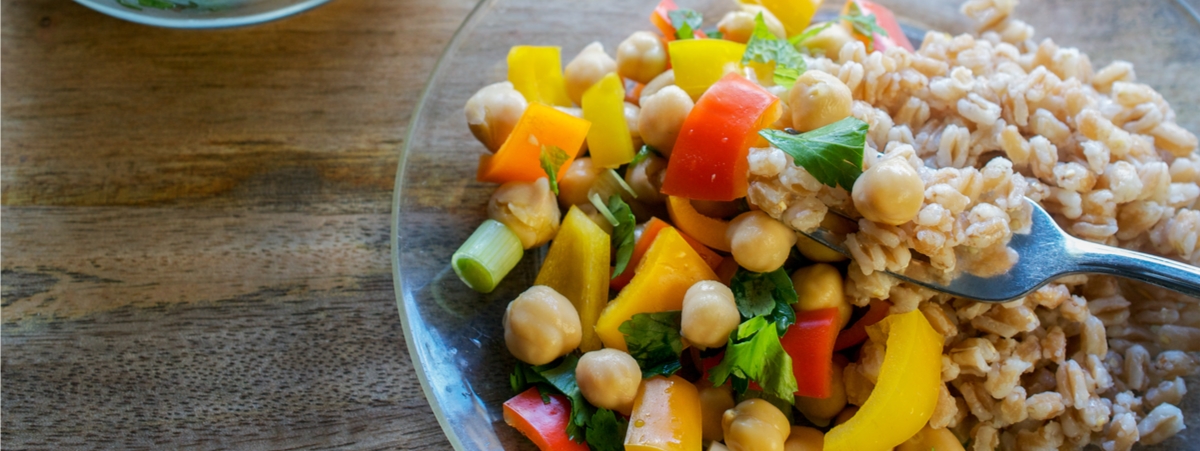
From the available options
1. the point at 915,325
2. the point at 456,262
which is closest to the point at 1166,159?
the point at 915,325

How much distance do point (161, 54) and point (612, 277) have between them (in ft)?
5.51

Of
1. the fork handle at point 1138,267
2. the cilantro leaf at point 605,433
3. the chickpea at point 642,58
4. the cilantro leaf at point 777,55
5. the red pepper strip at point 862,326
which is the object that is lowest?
the cilantro leaf at point 605,433

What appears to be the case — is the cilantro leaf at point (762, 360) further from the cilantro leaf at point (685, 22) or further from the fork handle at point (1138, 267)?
the cilantro leaf at point (685, 22)

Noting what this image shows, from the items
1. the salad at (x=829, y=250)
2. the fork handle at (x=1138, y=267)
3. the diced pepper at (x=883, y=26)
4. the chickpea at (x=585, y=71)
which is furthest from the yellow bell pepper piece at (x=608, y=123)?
the fork handle at (x=1138, y=267)

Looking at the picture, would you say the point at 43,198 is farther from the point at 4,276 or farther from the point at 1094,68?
the point at 1094,68

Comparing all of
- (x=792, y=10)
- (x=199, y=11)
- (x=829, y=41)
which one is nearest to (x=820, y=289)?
(x=829, y=41)

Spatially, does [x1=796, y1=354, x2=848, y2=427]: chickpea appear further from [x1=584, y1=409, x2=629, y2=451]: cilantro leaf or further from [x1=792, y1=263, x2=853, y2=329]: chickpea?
[x1=584, y1=409, x2=629, y2=451]: cilantro leaf

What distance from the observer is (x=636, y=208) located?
190 cm

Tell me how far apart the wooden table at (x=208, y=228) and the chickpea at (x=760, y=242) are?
0.85 metres

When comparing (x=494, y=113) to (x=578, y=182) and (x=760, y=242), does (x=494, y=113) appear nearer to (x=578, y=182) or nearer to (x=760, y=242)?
(x=578, y=182)

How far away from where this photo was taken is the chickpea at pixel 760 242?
1.59m

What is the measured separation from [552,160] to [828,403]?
2.77 ft

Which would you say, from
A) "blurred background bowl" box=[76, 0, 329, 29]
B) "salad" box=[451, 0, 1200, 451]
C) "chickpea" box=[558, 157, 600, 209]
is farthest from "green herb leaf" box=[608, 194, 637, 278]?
"blurred background bowl" box=[76, 0, 329, 29]

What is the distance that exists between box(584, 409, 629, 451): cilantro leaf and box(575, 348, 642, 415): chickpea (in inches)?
0.8
